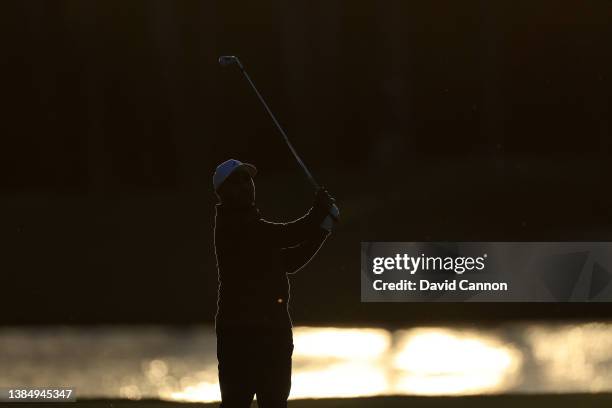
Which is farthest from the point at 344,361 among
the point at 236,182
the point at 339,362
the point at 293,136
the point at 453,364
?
the point at 293,136

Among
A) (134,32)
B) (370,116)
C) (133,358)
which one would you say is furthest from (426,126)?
(133,358)

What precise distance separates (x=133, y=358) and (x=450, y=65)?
930 cm

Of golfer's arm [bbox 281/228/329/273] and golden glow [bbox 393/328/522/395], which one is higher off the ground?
golfer's arm [bbox 281/228/329/273]

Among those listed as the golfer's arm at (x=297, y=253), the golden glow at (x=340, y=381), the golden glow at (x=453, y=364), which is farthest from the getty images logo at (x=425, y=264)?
the golfer's arm at (x=297, y=253)

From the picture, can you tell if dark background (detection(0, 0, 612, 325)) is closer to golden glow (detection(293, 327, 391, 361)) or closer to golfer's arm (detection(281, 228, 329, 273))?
golden glow (detection(293, 327, 391, 361))

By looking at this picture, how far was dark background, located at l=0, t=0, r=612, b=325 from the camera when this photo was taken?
49.3 ft

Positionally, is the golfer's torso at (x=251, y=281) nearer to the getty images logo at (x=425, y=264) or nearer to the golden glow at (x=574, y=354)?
the golden glow at (x=574, y=354)

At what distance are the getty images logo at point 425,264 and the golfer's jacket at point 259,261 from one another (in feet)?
17.8

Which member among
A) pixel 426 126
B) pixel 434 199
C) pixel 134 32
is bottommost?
pixel 434 199

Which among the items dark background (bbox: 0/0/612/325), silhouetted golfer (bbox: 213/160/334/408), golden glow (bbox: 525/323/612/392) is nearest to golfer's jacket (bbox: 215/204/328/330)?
silhouetted golfer (bbox: 213/160/334/408)

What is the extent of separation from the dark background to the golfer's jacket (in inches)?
299

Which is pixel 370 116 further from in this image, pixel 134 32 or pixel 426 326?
pixel 426 326

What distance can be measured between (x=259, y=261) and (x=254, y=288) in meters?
0.13

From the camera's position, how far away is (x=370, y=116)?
18031 millimetres
